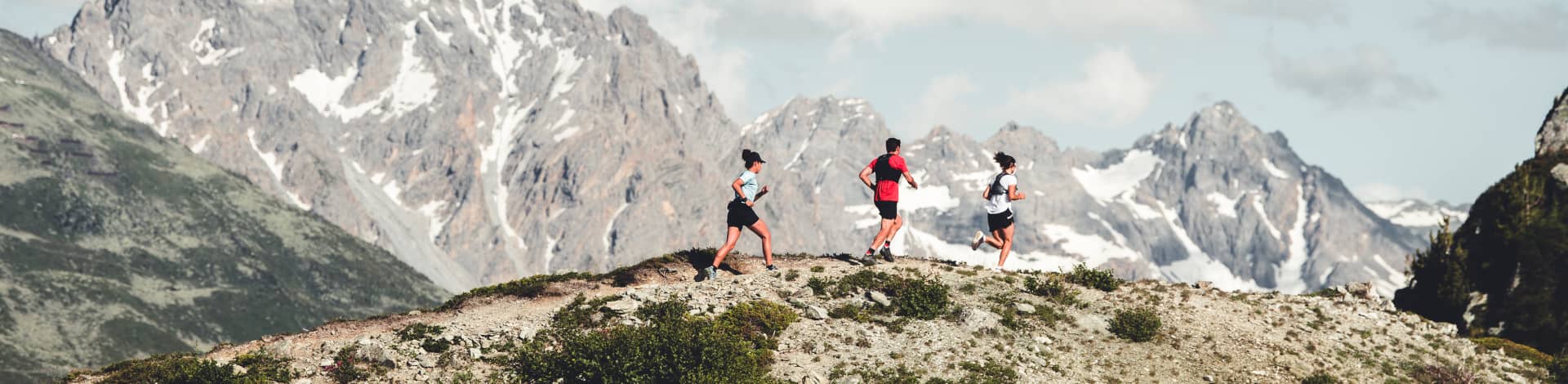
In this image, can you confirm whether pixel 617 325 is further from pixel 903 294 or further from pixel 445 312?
pixel 903 294

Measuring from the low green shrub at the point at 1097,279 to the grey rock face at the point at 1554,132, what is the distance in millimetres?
28981

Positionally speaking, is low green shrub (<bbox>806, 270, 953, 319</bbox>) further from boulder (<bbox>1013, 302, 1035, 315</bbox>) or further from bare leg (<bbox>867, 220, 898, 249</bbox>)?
boulder (<bbox>1013, 302, 1035, 315</bbox>)

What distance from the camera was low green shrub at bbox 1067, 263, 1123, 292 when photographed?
35375 millimetres

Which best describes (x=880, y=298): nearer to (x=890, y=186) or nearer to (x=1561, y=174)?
(x=890, y=186)

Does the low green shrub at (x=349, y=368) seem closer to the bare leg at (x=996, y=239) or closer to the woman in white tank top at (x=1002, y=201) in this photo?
the woman in white tank top at (x=1002, y=201)

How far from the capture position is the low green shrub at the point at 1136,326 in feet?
103

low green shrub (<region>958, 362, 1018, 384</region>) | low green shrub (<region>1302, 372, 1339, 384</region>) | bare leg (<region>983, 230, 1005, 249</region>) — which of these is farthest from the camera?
bare leg (<region>983, 230, 1005, 249</region>)

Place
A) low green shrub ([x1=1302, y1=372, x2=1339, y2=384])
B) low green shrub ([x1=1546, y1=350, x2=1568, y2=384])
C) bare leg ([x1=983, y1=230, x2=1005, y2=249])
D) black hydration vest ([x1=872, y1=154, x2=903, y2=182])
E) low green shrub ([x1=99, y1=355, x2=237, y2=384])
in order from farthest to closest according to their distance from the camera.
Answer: bare leg ([x1=983, y1=230, x2=1005, y2=249]) < black hydration vest ([x1=872, y1=154, x2=903, y2=182]) < low green shrub ([x1=1546, y1=350, x2=1568, y2=384]) < low green shrub ([x1=1302, y1=372, x2=1339, y2=384]) < low green shrub ([x1=99, y1=355, x2=237, y2=384])

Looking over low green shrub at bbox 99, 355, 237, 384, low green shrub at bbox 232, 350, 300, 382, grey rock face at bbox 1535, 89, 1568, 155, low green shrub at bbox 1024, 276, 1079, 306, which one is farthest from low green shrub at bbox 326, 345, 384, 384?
grey rock face at bbox 1535, 89, 1568, 155

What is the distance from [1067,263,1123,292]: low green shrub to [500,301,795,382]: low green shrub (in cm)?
1095

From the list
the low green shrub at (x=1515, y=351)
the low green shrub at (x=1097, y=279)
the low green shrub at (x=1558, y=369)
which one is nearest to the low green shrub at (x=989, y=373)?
the low green shrub at (x=1097, y=279)

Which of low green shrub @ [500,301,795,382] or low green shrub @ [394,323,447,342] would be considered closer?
low green shrub @ [500,301,795,382]

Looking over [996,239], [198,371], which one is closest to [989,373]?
[996,239]

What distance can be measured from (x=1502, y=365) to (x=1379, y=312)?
3.49 m
